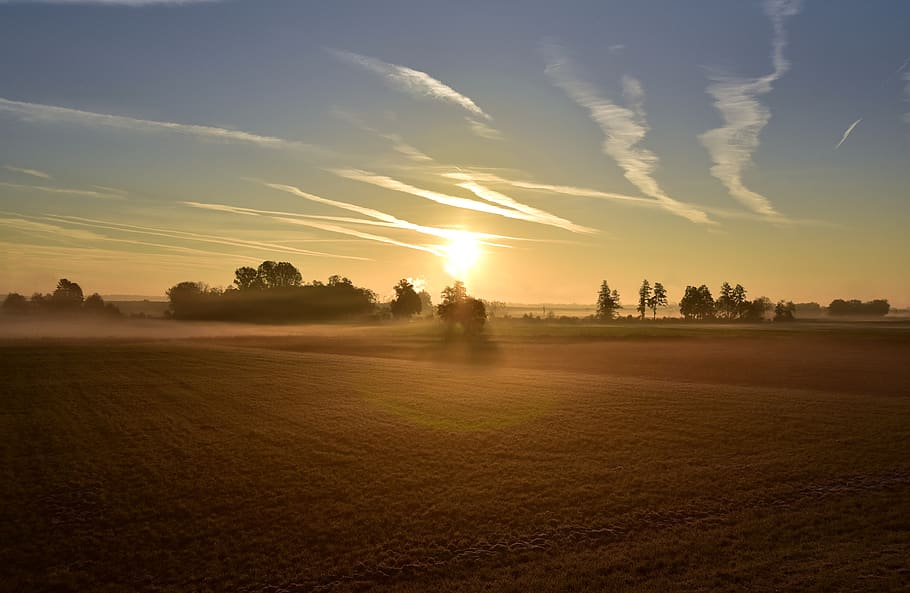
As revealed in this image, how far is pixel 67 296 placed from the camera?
561ft

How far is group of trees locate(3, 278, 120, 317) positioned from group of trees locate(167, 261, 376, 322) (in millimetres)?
21027

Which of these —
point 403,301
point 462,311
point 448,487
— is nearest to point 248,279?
point 403,301

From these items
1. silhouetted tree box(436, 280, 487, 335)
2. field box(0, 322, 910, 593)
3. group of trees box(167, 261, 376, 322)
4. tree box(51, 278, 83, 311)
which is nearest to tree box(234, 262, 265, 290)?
group of trees box(167, 261, 376, 322)

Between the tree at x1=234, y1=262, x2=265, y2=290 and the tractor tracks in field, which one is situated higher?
the tree at x1=234, y1=262, x2=265, y2=290

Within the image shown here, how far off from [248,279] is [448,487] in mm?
188587

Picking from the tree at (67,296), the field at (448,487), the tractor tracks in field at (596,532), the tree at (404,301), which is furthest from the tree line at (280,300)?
the tractor tracks in field at (596,532)

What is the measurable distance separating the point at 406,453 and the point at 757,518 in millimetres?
14016

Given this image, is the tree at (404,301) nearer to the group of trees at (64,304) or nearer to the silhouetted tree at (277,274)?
the silhouetted tree at (277,274)

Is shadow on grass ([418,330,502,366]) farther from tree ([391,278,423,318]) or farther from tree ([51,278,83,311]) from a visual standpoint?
tree ([51,278,83,311])

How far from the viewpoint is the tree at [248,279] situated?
19062cm

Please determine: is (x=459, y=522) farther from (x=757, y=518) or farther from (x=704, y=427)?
(x=704, y=427)

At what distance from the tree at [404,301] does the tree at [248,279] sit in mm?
53308

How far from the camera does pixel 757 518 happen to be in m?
16.8

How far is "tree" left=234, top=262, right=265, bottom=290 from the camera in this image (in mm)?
190625
